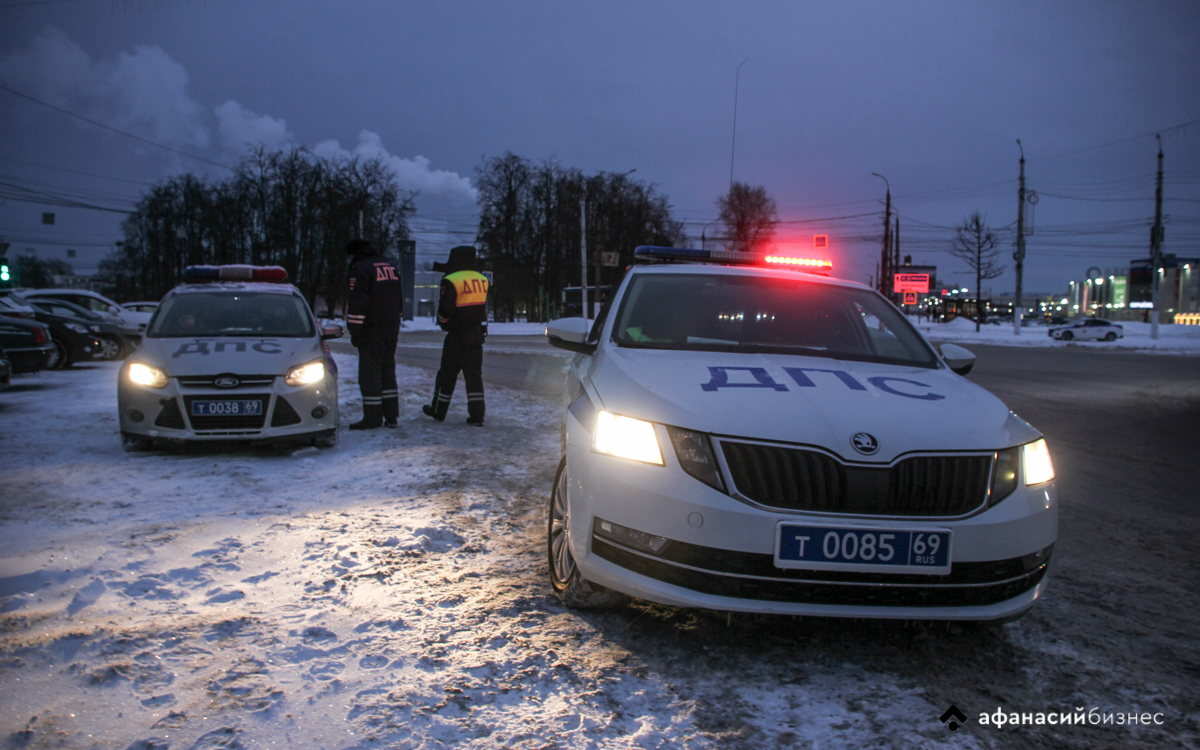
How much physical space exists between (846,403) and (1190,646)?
1.63 meters

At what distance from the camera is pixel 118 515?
462 centimetres

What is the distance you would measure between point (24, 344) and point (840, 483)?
1287 centimetres

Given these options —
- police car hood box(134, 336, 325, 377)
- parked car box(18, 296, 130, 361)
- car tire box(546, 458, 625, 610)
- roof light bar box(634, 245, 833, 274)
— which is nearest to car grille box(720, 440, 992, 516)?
car tire box(546, 458, 625, 610)

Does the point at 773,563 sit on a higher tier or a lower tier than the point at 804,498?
lower

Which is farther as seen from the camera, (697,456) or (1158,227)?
(1158,227)

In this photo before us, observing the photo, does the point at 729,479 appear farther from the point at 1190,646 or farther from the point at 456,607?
the point at 1190,646

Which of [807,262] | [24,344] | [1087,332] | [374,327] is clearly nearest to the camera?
[807,262]

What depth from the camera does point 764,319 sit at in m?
4.07

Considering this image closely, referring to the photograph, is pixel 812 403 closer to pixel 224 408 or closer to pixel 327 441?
pixel 224 408

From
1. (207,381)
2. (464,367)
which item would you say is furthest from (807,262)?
(207,381)

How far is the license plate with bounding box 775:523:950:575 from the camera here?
2559 mm

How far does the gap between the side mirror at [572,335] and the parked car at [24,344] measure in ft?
34.9

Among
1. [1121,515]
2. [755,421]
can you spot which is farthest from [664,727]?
[1121,515]

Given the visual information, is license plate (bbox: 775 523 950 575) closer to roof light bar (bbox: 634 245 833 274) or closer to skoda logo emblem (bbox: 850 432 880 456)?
skoda logo emblem (bbox: 850 432 880 456)
